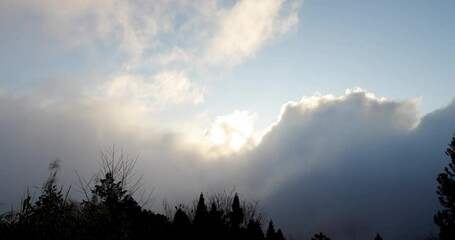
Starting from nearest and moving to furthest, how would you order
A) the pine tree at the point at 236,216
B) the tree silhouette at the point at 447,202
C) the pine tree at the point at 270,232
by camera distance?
the tree silhouette at the point at 447,202
the pine tree at the point at 236,216
the pine tree at the point at 270,232

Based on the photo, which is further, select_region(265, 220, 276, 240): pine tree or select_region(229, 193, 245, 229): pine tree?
select_region(265, 220, 276, 240): pine tree

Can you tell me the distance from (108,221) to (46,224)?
1.97 metres

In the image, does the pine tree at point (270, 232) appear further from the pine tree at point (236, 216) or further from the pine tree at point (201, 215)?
the pine tree at point (201, 215)

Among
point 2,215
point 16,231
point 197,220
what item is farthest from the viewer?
point 197,220

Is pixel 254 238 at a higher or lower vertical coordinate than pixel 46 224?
higher

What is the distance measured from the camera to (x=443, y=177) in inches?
1177

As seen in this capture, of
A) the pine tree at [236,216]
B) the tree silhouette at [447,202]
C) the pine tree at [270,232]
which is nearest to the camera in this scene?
the tree silhouette at [447,202]

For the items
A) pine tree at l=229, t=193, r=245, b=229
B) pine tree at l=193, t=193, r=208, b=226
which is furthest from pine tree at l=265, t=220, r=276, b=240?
pine tree at l=193, t=193, r=208, b=226

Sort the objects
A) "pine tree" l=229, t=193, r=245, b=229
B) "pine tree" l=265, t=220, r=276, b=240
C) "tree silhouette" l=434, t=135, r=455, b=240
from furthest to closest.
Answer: "pine tree" l=265, t=220, r=276, b=240 < "pine tree" l=229, t=193, r=245, b=229 < "tree silhouette" l=434, t=135, r=455, b=240

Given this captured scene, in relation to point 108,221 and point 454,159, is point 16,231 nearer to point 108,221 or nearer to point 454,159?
point 108,221

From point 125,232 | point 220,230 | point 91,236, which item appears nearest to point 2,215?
point 91,236

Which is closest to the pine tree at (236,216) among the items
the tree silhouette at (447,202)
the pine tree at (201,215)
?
the pine tree at (201,215)

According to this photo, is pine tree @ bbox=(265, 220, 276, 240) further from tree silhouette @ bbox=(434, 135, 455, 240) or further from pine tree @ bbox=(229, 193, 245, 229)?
tree silhouette @ bbox=(434, 135, 455, 240)

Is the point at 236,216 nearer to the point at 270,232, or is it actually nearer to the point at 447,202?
the point at 270,232
